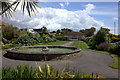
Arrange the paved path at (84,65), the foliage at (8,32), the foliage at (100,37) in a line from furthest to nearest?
1. the foliage at (8,32)
2. the foliage at (100,37)
3. the paved path at (84,65)

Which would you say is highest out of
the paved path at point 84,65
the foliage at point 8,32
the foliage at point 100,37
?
the foliage at point 8,32

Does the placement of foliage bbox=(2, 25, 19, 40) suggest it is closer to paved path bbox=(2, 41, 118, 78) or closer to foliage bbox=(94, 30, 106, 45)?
paved path bbox=(2, 41, 118, 78)

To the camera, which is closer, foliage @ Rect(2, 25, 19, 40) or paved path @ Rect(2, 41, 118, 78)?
paved path @ Rect(2, 41, 118, 78)

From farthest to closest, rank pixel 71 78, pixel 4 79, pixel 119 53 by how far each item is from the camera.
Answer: pixel 119 53 < pixel 71 78 < pixel 4 79

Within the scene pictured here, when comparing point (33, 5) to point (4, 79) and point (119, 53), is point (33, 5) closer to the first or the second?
point (4, 79)

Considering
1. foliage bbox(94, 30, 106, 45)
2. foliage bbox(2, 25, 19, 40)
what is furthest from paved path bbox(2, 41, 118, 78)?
foliage bbox(2, 25, 19, 40)

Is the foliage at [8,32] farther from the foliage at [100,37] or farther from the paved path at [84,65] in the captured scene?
the foliage at [100,37]

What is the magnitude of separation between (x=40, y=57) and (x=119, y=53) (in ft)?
23.7

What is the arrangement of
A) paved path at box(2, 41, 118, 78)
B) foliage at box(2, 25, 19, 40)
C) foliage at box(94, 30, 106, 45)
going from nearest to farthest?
paved path at box(2, 41, 118, 78), foliage at box(94, 30, 106, 45), foliage at box(2, 25, 19, 40)

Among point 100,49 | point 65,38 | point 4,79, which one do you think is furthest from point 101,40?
point 65,38

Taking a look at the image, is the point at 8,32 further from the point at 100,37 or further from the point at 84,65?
the point at 84,65

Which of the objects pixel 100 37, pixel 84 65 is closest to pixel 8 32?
pixel 100 37

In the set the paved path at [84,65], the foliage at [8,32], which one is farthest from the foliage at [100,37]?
the foliage at [8,32]

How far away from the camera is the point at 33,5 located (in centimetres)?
409
